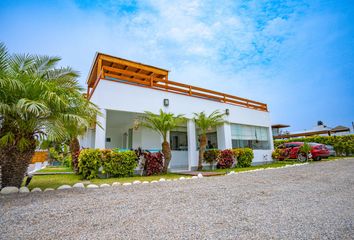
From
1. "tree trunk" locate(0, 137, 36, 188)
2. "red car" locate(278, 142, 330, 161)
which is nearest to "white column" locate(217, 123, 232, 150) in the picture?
"red car" locate(278, 142, 330, 161)

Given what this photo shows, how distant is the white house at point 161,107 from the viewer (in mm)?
8906

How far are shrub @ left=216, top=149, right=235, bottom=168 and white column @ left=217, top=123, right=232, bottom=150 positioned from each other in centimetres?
84

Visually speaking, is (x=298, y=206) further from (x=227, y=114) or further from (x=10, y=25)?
(x=10, y=25)

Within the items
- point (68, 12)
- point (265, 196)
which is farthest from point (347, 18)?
point (68, 12)

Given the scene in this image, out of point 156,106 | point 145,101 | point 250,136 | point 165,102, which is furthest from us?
point 250,136

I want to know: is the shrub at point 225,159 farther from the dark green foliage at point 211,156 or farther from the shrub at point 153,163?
the shrub at point 153,163

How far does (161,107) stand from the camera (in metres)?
10.3

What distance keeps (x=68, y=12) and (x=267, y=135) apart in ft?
53.6

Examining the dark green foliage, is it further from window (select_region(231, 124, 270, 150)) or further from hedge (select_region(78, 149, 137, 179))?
hedge (select_region(78, 149, 137, 179))

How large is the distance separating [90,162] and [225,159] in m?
7.51

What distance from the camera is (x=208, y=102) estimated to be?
40.3 feet

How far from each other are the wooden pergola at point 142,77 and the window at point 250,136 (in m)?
1.80

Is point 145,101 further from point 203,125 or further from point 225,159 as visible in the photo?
point 225,159

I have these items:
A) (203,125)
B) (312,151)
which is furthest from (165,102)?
(312,151)
